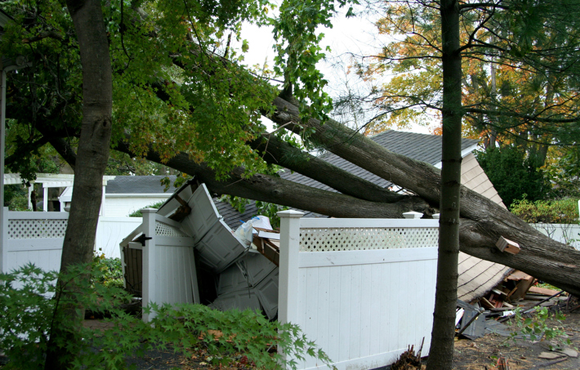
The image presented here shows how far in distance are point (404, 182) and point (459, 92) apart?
8.81 feet

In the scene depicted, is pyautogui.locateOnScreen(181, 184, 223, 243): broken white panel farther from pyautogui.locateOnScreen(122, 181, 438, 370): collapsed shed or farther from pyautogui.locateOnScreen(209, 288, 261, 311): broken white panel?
pyautogui.locateOnScreen(209, 288, 261, 311): broken white panel

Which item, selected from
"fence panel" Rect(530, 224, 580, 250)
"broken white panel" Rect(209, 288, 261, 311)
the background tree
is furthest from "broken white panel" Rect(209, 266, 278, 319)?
the background tree

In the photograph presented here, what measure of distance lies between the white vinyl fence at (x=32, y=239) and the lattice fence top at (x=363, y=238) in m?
3.65

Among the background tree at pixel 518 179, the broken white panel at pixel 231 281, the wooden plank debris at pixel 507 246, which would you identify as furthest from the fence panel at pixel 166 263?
the background tree at pixel 518 179

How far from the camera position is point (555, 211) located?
1335 centimetres

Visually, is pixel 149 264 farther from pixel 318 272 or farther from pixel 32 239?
pixel 318 272

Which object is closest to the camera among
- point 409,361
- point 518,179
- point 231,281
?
point 409,361

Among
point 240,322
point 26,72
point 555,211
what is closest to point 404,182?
point 240,322

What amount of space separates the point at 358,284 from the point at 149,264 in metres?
3.05

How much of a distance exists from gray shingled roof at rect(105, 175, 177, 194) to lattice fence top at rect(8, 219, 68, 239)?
15.6 metres

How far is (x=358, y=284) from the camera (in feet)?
16.2

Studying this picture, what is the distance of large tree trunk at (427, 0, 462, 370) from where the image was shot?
4.39 m

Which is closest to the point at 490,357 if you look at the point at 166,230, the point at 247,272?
the point at 247,272

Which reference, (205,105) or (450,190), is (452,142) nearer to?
(450,190)
